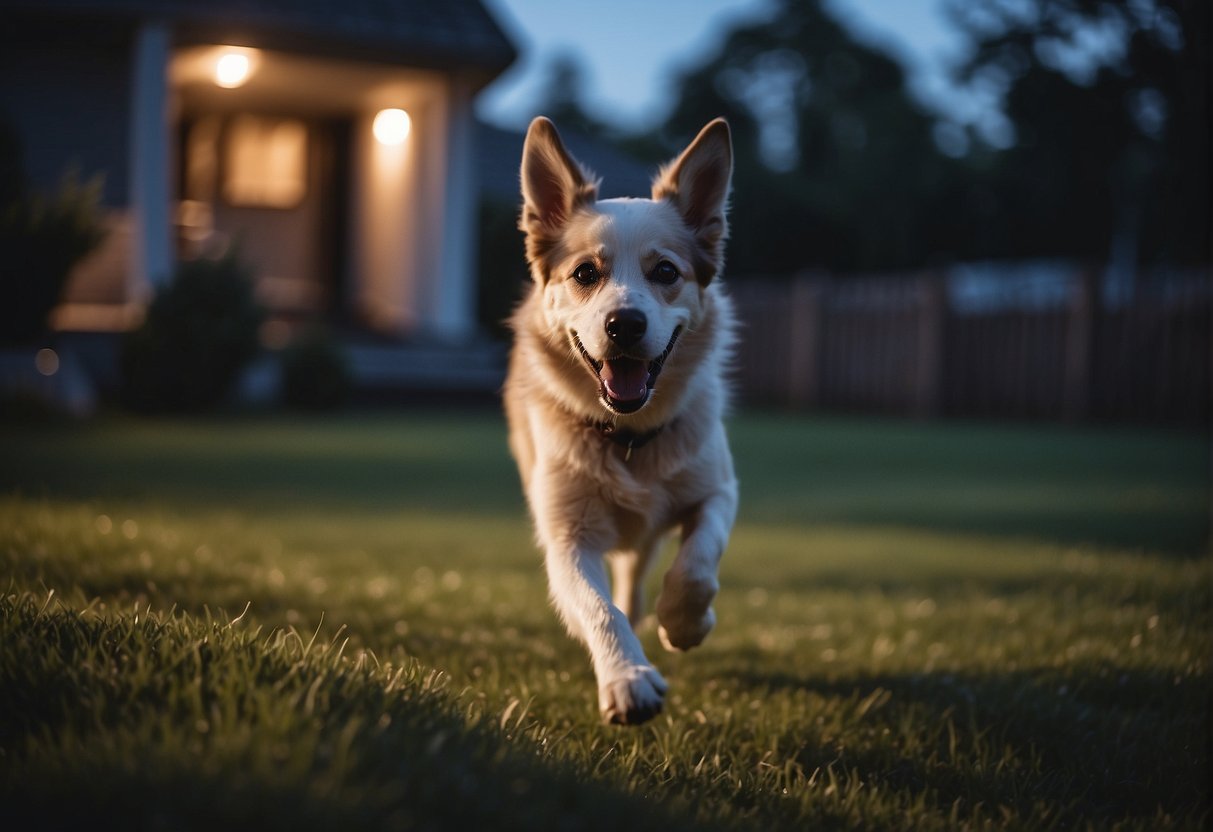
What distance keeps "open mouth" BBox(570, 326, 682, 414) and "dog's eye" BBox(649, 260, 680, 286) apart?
0.26m

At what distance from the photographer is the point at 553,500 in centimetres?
381

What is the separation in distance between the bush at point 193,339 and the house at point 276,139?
565 mm

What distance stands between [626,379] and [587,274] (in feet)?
1.51

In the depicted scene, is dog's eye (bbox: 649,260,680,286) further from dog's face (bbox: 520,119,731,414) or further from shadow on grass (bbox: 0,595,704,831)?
shadow on grass (bbox: 0,595,704,831)

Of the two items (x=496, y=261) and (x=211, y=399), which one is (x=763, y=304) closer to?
(x=496, y=261)

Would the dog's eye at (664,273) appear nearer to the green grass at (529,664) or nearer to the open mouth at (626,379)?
the open mouth at (626,379)

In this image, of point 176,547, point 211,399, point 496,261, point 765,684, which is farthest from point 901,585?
point 496,261

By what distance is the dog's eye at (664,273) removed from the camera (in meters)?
3.91

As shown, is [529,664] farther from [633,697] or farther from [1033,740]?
[1033,740]

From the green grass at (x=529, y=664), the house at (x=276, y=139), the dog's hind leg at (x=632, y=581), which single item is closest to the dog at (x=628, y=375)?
the dog's hind leg at (x=632, y=581)

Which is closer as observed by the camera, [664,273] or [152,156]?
[664,273]

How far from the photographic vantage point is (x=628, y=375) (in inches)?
146

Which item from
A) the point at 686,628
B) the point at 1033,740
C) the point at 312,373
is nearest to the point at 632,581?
the point at 686,628

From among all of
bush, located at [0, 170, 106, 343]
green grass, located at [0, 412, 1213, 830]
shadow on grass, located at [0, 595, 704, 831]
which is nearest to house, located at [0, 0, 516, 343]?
bush, located at [0, 170, 106, 343]
